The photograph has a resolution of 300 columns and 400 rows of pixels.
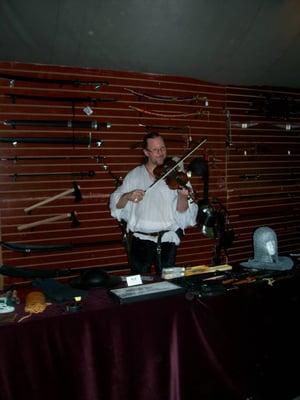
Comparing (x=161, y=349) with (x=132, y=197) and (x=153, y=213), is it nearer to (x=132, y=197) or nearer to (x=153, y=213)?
(x=132, y=197)

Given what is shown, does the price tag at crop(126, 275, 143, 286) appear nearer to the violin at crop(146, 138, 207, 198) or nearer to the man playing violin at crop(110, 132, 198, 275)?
the man playing violin at crop(110, 132, 198, 275)

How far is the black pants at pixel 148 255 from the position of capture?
3717mm

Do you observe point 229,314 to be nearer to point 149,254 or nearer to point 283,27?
point 149,254

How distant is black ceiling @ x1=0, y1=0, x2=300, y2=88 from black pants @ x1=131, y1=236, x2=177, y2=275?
7.05 feet

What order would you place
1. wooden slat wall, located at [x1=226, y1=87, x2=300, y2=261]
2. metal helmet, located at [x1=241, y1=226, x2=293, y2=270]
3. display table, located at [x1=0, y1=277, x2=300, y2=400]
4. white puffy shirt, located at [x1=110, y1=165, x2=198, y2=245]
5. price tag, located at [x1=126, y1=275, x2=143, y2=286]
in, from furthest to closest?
1. wooden slat wall, located at [x1=226, y1=87, x2=300, y2=261]
2. white puffy shirt, located at [x1=110, y1=165, x2=198, y2=245]
3. metal helmet, located at [x1=241, y1=226, x2=293, y2=270]
4. price tag, located at [x1=126, y1=275, x2=143, y2=286]
5. display table, located at [x1=0, y1=277, x2=300, y2=400]

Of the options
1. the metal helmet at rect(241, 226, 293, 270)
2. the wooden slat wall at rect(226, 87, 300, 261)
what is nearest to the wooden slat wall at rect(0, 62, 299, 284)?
the wooden slat wall at rect(226, 87, 300, 261)

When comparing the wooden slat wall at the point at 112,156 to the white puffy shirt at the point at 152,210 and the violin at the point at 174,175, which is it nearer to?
the white puffy shirt at the point at 152,210

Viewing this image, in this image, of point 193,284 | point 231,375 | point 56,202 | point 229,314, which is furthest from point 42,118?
point 231,375

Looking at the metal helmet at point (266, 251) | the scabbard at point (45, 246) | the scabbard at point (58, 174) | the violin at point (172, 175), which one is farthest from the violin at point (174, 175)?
the scabbard at point (45, 246)

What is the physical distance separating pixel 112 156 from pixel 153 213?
1.36 m

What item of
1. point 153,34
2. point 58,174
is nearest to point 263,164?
point 153,34

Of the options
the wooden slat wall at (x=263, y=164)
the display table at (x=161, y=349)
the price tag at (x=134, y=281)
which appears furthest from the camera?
the wooden slat wall at (x=263, y=164)

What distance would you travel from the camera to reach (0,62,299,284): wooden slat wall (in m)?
4.27

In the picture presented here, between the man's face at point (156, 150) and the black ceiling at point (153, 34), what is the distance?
3.85ft
